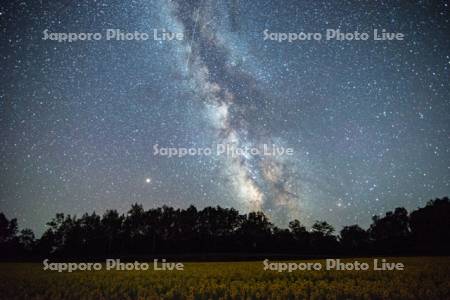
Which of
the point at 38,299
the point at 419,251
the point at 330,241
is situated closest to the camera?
the point at 38,299

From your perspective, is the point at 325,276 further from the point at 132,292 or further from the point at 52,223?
the point at 52,223

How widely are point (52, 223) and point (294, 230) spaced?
66.0 meters

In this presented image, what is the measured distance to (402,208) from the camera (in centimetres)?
11419

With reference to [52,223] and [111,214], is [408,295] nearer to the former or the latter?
[111,214]

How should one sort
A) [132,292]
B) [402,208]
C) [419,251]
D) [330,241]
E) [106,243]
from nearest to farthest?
[132,292] → [419,251] → [106,243] → [330,241] → [402,208]

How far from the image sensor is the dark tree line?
3241 inches

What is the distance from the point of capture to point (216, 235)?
97062mm

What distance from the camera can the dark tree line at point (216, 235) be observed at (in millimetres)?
82312

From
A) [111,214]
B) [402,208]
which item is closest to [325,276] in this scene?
[111,214]

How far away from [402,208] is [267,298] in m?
113

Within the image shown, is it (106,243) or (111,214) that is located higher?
(111,214)

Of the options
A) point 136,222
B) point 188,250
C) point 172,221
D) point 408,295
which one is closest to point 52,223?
point 136,222

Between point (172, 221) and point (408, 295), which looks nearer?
point (408, 295)

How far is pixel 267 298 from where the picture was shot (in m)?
14.6
